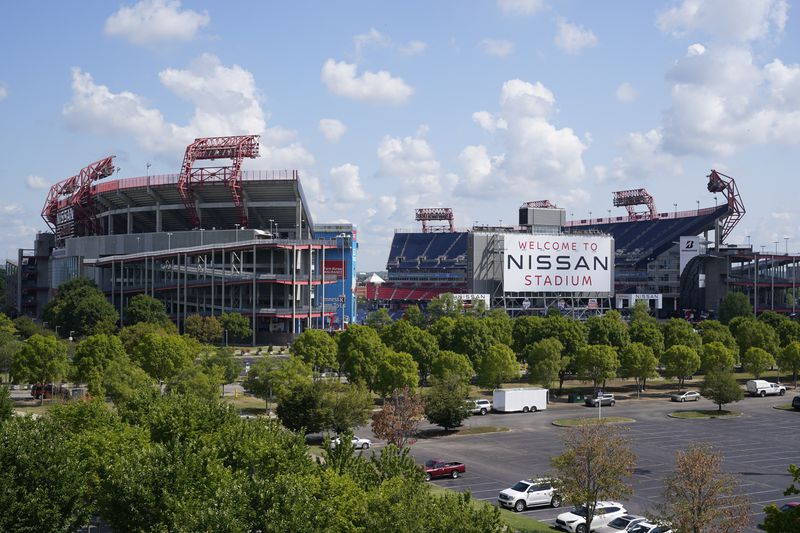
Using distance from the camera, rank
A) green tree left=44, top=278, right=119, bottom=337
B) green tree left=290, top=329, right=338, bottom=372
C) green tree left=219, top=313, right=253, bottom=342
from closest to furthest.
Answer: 1. green tree left=290, top=329, right=338, bottom=372
2. green tree left=44, top=278, right=119, bottom=337
3. green tree left=219, top=313, right=253, bottom=342

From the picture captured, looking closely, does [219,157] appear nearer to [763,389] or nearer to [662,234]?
[763,389]

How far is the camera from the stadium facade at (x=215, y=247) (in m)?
117

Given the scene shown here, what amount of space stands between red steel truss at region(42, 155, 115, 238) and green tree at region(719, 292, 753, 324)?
106420mm

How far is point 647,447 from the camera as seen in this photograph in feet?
171

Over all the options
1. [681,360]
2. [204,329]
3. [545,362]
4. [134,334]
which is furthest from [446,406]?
[204,329]

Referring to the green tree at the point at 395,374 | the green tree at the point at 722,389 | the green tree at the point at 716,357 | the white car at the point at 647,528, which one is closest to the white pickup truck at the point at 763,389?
the green tree at the point at 716,357

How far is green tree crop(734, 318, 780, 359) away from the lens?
289 feet

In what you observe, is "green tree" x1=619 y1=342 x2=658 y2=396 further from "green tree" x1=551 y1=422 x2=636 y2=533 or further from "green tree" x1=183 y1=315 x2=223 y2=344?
"green tree" x1=183 y1=315 x2=223 y2=344

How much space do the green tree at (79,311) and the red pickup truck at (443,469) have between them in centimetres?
6633

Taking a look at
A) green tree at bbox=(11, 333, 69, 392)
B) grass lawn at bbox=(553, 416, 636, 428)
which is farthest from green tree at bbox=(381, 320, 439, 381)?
green tree at bbox=(11, 333, 69, 392)

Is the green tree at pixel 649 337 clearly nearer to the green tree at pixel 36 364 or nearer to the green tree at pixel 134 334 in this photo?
the green tree at pixel 134 334

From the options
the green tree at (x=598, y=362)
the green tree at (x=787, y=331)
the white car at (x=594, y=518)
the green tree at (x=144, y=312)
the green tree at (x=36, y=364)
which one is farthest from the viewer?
the green tree at (x=144, y=312)

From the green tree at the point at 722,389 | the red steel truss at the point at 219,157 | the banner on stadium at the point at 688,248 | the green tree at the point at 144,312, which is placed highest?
the red steel truss at the point at 219,157

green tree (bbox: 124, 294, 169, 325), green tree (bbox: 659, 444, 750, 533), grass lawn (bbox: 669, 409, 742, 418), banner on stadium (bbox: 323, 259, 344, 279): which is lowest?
grass lawn (bbox: 669, 409, 742, 418)
